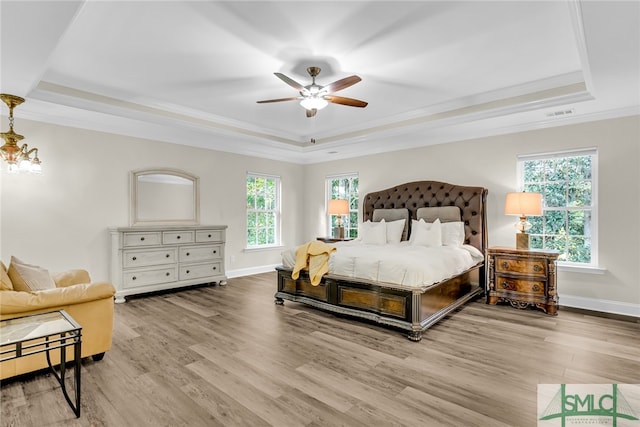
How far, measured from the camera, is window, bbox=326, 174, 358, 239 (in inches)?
265

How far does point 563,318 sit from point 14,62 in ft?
19.5

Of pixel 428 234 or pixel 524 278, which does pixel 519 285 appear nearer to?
pixel 524 278

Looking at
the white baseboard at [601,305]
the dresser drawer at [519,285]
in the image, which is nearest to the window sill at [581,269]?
the white baseboard at [601,305]

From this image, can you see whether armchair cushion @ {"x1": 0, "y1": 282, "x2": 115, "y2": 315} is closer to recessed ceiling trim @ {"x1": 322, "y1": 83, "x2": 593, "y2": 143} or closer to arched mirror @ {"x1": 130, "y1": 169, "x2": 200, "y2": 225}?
arched mirror @ {"x1": 130, "y1": 169, "x2": 200, "y2": 225}

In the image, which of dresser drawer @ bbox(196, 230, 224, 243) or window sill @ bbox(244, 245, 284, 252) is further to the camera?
window sill @ bbox(244, 245, 284, 252)

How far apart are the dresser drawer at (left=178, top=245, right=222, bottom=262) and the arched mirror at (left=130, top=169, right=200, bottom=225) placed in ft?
1.87

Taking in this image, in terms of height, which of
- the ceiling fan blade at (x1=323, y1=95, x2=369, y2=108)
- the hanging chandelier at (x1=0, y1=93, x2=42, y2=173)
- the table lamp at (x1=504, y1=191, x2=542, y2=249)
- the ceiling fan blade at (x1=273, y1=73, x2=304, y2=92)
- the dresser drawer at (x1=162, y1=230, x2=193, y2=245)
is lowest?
the dresser drawer at (x1=162, y1=230, x2=193, y2=245)

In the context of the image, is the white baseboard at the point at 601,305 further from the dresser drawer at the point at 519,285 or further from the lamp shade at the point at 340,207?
the lamp shade at the point at 340,207

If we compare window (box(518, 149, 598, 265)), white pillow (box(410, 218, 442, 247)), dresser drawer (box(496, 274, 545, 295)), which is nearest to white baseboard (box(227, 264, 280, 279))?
white pillow (box(410, 218, 442, 247))

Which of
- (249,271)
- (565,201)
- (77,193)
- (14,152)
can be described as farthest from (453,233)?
(14,152)

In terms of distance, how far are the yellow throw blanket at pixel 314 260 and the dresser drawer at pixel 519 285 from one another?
2233mm

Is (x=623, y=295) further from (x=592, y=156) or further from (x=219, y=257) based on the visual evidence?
(x=219, y=257)

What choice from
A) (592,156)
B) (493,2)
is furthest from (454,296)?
(493,2)

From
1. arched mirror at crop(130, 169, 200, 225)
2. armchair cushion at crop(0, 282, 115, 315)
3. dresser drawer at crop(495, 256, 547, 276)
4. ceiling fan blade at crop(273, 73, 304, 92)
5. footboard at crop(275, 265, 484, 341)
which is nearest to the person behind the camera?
armchair cushion at crop(0, 282, 115, 315)
